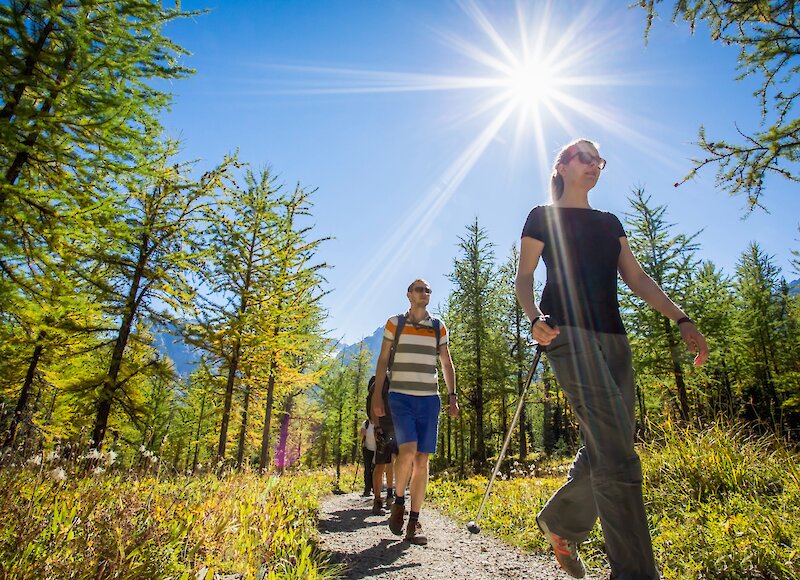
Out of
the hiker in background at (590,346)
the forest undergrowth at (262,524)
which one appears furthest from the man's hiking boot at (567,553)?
the forest undergrowth at (262,524)

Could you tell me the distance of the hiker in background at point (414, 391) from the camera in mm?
4145

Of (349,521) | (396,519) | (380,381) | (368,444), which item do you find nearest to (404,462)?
(396,519)

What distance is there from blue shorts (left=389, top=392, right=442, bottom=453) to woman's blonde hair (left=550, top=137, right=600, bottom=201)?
2.43 m

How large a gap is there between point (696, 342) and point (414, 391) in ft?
8.54

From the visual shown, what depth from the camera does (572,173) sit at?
267 cm

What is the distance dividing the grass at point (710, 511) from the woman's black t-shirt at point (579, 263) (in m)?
1.84

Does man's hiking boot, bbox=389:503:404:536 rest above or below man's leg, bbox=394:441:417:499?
below

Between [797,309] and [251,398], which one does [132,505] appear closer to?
[251,398]

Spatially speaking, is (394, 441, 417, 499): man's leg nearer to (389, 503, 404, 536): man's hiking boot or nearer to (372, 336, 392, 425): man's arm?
(389, 503, 404, 536): man's hiking boot

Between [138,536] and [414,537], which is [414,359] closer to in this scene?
[414,537]

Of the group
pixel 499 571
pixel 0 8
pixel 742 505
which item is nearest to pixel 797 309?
pixel 742 505

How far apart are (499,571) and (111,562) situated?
281cm

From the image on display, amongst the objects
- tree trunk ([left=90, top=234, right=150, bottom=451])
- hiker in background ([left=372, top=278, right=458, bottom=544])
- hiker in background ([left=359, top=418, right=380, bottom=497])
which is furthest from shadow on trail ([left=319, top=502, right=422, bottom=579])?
tree trunk ([left=90, top=234, right=150, bottom=451])

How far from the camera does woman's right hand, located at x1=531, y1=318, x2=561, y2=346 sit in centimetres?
214
